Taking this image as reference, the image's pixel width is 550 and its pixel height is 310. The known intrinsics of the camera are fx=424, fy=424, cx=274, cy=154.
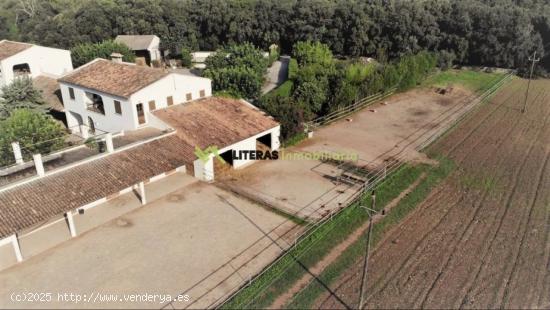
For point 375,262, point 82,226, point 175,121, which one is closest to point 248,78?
point 175,121

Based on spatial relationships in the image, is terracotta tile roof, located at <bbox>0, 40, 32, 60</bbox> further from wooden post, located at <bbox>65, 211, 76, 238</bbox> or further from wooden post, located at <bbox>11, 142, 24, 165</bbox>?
wooden post, located at <bbox>65, 211, 76, 238</bbox>

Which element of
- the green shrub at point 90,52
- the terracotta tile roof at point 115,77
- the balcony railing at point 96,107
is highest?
the terracotta tile roof at point 115,77

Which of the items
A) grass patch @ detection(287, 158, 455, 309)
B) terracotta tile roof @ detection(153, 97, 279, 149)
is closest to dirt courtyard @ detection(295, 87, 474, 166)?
grass patch @ detection(287, 158, 455, 309)

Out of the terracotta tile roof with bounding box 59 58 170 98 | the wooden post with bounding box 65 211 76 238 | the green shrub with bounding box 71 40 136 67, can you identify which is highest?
the terracotta tile roof with bounding box 59 58 170 98

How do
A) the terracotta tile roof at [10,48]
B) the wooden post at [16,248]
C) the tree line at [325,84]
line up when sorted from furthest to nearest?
the terracotta tile roof at [10,48] < the tree line at [325,84] < the wooden post at [16,248]

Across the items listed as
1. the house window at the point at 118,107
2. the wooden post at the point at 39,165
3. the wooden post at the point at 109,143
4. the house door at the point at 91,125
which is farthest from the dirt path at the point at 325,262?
the house door at the point at 91,125

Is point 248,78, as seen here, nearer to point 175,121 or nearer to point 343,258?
point 175,121

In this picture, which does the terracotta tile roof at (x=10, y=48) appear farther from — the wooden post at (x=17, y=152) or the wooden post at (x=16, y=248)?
the wooden post at (x=16, y=248)
